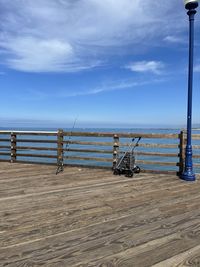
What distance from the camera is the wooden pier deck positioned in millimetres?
2727

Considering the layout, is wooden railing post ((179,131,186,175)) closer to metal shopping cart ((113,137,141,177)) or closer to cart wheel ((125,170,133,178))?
metal shopping cart ((113,137,141,177))

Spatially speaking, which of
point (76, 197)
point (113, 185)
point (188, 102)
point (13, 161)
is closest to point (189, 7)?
point (188, 102)

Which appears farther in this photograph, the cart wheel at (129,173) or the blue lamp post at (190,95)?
the cart wheel at (129,173)

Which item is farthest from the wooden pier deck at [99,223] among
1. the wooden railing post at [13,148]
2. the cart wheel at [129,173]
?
the wooden railing post at [13,148]

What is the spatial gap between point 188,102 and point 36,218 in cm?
462

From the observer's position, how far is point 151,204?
456cm

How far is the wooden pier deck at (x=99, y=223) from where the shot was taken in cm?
273

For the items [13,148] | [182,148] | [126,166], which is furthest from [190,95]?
[13,148]

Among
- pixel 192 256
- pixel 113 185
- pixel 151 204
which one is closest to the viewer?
pixel 192 256

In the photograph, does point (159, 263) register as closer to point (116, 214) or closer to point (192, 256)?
point (192, 256)

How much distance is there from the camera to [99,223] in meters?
3.64

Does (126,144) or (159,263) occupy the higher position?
(126,144)

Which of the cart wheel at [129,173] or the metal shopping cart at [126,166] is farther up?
the metal shopping cart at [126,166]

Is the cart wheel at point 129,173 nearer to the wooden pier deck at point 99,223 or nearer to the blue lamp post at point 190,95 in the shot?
the wooden pier deck at point 99,223
